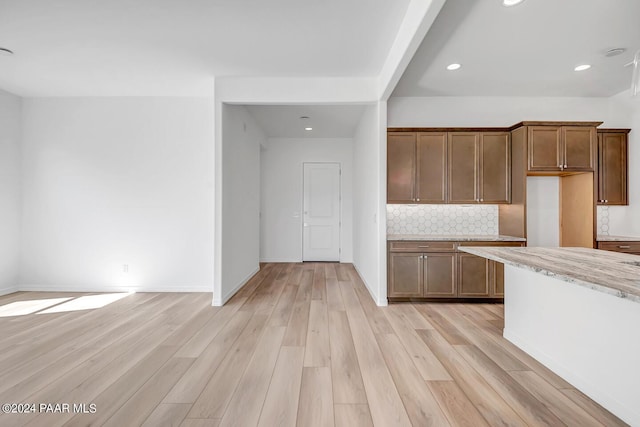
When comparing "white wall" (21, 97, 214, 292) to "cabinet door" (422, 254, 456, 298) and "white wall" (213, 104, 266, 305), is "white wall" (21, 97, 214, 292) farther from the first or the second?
"cabinet door" (422, 254, 456, 298)

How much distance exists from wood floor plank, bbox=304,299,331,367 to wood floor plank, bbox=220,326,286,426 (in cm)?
26

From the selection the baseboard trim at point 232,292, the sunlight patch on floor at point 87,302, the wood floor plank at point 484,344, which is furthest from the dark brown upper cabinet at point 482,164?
the sunlight patch on floor at point 87,302

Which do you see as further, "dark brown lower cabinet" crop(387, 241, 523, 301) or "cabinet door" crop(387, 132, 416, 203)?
"cabinet door" crop(387, 132, 416, 203)

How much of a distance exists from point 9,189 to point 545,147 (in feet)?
23.6

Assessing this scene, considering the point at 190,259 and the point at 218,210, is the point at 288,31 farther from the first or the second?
the point at 190,259

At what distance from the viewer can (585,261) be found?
1978 millimetres

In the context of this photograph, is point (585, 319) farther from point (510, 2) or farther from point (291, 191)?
point (291, 191)

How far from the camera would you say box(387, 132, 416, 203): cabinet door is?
3982 mm

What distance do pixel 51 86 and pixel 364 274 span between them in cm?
513

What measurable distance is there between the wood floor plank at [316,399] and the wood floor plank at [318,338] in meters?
0.12

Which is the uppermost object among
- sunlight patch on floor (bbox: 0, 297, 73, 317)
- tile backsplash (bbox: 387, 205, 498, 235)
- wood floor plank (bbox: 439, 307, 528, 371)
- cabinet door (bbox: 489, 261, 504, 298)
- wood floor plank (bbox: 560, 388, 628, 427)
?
tile backsplash (bbox: 387, 205, 498, 235)

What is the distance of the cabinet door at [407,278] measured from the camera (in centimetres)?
379

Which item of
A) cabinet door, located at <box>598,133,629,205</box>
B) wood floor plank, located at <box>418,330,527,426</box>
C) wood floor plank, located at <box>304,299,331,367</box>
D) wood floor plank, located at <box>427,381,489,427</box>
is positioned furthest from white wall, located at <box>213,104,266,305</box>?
cabinet door, located at <box>598,133,629,205</box>

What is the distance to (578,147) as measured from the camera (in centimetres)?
371
